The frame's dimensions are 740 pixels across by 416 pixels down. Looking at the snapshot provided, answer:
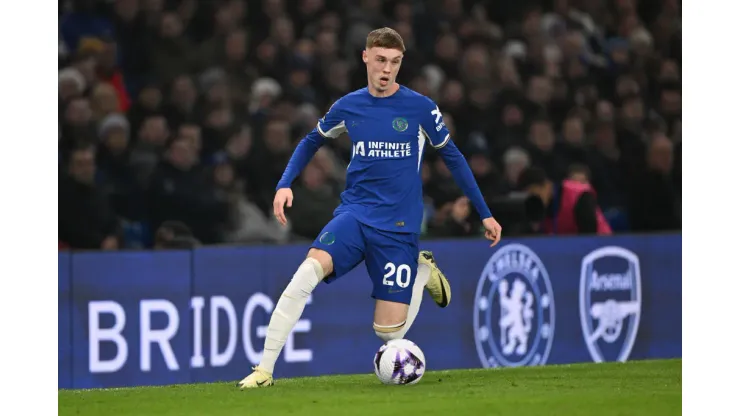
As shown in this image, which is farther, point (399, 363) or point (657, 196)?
point (657, 196)

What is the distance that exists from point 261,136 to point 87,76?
1586 millimetres

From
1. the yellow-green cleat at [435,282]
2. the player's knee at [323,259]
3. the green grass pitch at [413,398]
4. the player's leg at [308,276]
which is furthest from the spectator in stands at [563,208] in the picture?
the player's knee at [323,259]

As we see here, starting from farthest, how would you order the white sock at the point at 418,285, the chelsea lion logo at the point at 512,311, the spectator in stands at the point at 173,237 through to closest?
the chelsea lion logo at the point at 512,311
the spectator in stands at the point at 173,237
the white sock at the point at 418,285

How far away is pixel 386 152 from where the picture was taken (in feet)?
25.0

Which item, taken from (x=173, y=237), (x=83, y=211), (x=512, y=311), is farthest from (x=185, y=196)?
(x=512, y=311)

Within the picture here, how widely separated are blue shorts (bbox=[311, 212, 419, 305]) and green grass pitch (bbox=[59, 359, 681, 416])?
0.56 meters

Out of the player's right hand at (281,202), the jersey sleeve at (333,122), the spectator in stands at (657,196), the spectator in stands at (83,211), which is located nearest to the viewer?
the player's right hand at (281,202)

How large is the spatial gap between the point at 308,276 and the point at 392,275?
0.58m

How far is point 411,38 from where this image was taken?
14.1m

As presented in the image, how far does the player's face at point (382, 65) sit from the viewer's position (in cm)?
745

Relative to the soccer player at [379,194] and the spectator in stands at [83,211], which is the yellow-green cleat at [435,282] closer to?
the soccer player at [379,194]

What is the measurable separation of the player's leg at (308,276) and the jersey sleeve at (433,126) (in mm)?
643

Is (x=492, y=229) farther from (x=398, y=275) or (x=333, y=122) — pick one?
(x=333, y=122)

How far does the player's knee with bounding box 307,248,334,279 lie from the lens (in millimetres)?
7469
